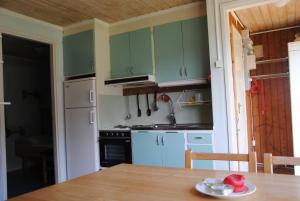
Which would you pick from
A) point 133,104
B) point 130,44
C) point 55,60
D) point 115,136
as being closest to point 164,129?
point 115,136

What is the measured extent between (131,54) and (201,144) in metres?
1.68

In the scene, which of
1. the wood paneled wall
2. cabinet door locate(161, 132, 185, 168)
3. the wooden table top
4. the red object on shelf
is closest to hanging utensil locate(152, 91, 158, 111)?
cabinet door locate(161, 132, 185, 168)

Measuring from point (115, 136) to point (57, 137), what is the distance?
3.07ft

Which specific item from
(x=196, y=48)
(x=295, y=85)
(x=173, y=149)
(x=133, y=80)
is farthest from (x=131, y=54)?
(x=295, y=85)

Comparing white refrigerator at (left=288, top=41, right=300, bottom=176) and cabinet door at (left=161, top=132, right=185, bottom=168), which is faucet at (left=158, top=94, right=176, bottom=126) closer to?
cabinet door at (left=161, top=132, right=185, bottom=168)

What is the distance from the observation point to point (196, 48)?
3.38 metres

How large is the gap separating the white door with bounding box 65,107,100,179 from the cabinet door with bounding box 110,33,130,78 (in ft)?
2.32

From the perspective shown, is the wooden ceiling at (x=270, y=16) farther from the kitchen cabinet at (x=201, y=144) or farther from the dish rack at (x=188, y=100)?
the kitchen cabinet at (x=201, y=144)

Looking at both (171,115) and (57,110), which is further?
(57,110)

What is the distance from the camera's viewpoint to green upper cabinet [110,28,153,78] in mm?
3709

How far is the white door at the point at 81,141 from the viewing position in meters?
3.64

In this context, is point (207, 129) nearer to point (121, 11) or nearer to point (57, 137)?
point (121, 11)

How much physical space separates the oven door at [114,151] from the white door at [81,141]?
0.08 metres

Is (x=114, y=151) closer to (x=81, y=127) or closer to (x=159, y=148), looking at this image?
(x=81, y=127)
